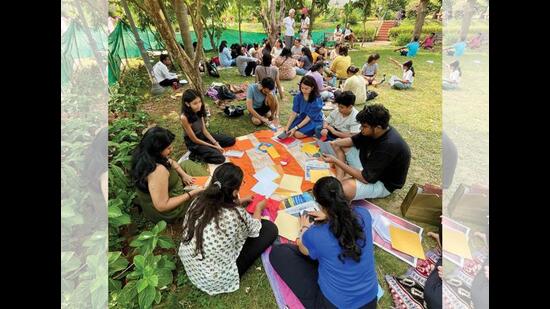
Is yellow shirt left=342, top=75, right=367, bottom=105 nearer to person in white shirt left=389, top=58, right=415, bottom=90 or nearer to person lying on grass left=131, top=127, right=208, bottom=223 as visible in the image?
person in white shirt left=389, top=58, right=415, bottom=90

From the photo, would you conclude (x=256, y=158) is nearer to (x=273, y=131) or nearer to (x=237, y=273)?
(x=273, y=131)

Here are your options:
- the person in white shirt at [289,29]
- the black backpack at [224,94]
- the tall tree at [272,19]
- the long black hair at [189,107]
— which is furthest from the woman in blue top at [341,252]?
the person in white shirt at [289,29]

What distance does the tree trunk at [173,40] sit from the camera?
4250 mm

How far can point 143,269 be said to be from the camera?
2.09 metres

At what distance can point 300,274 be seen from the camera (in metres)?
2.25

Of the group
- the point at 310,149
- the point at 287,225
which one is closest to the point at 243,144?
the point at 310,149

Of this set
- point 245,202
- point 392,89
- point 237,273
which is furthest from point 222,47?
point 237,273

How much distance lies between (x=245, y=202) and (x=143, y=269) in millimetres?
1159

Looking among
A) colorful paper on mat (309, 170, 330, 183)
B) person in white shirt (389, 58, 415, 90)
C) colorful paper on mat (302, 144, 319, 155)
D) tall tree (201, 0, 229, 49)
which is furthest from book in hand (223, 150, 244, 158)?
tall tree (201, 0, 229, 49)

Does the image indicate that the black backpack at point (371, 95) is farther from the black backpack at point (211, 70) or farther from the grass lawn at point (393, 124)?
the black backpack at point (211, 70)

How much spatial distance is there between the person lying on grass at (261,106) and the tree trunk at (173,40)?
0.88 meters

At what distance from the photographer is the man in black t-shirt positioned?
2.86 metres

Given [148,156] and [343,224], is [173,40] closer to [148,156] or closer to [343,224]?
[148,156]

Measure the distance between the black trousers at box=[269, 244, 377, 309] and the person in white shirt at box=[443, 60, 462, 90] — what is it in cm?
144
